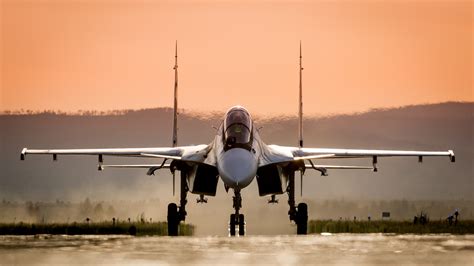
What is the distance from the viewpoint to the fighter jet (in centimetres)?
3641

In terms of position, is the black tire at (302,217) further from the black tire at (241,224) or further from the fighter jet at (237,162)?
the black tire at (241,224)

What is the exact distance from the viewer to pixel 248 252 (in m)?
22.4

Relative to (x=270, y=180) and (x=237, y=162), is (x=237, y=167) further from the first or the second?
(x=270, y=180)

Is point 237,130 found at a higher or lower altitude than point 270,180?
higher

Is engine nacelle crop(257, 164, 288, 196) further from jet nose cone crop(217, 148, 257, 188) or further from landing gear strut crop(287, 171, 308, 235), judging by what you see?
jet nose cone crop(217, 148, 257, 188)

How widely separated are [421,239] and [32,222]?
24.0m

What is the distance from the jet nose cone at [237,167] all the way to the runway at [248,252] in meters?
8.28

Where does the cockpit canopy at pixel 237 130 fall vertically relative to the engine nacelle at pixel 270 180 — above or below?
above

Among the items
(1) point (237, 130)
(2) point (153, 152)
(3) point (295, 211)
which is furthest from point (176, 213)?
(1) point (237, 130)

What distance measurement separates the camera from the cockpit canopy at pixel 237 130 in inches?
1452

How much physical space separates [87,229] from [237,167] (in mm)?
10337

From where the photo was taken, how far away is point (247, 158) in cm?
3638

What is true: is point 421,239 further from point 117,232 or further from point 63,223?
point 63,223

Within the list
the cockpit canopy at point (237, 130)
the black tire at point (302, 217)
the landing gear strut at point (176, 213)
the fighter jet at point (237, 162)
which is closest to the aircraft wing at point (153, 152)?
the fighter jet at point (237, 162)
